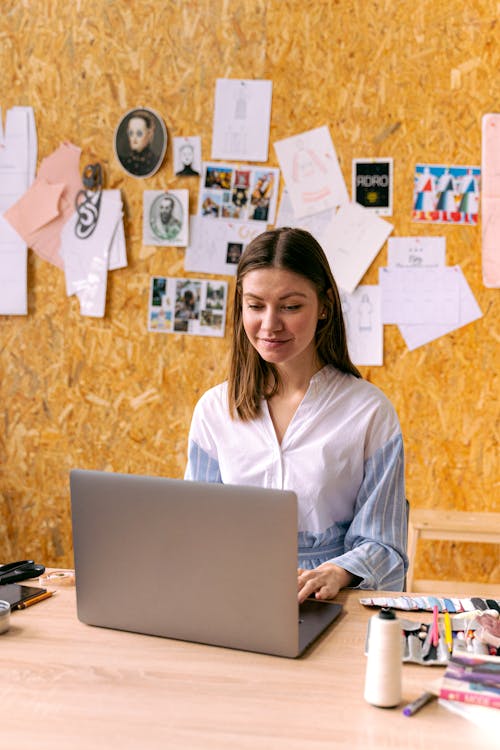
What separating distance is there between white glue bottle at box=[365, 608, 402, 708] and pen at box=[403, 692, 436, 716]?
2 cm

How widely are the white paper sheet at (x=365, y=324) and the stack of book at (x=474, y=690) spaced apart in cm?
196

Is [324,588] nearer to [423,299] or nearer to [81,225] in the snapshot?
[423,299]

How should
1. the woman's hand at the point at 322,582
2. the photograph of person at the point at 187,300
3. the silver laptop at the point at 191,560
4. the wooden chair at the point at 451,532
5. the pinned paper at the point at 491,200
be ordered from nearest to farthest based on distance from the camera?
the silver laptop at the point at 191,560, the woman's hand at the point at 322,582, the wooden chair at the point at 451,532, the pinned paper at the point at 491,200, the photograph of person at the point at 187,300

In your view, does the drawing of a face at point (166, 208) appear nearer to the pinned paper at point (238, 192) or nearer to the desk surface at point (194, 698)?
the pinned paper at point (238, 192)

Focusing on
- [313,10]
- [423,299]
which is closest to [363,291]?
[423,299]

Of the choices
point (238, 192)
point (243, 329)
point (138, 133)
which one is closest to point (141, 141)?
point (138, 133)

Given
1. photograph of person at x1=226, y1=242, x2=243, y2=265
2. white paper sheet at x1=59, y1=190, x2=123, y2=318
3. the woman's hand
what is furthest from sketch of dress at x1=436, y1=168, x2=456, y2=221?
the woman's hand

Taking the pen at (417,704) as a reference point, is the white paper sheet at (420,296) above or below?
above

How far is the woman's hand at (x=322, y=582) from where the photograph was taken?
1.37 metres

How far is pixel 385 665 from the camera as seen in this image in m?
1.00

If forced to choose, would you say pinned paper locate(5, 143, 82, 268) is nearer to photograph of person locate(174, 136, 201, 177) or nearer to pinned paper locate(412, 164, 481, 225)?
photograph of person locate(174, 136, 201, 177)

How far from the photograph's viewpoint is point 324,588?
139cm

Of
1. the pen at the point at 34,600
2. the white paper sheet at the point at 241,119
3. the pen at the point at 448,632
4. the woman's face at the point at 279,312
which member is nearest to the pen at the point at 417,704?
the pen at the point at 448,632

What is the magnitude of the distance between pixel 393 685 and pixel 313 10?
8.47ft
